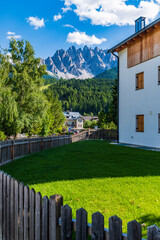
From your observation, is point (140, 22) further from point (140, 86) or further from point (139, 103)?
point (139, 103)

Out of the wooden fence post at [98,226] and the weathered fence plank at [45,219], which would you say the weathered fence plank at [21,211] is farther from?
the wooden fence post at [98,226]

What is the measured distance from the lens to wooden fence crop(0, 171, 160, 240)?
1692 mm

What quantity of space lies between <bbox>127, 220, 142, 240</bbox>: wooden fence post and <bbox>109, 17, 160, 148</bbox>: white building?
40.6 feet

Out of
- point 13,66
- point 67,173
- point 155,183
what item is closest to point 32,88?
point 13,66

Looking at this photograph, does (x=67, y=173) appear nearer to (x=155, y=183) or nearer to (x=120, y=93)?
(x=155, y=183)

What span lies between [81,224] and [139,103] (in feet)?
44.6

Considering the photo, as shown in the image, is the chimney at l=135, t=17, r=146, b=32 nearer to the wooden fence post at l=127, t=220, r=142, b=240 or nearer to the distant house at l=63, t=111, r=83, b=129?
the wooden fence post at l=127, t=220, r=142, b=240

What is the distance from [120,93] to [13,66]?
63.6 ft

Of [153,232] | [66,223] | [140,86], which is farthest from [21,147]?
[153,232]

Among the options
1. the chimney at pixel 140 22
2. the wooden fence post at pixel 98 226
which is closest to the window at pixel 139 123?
the chimney at pixel 140 22

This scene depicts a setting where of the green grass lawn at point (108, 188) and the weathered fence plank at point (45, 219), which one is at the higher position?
the weathered fence plank at point (45, 219)

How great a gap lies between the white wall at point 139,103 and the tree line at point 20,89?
51.0ft

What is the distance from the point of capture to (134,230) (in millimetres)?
1590

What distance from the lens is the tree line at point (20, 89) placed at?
25.6 m
